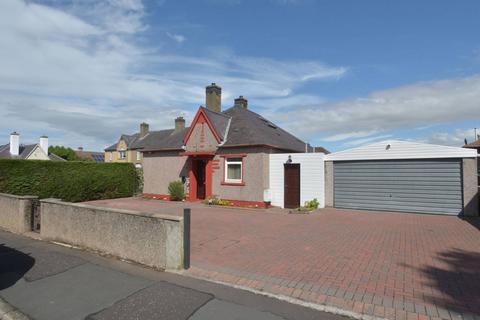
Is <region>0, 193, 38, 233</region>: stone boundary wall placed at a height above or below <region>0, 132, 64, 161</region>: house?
below

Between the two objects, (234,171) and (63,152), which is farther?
(63,152)

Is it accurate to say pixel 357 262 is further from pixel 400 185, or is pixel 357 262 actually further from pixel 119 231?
pixel 400 185

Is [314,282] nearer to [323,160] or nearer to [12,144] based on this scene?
[323,160]

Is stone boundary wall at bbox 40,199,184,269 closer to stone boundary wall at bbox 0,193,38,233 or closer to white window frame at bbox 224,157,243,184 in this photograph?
stone boundary wall at bbox 0,193,38,233

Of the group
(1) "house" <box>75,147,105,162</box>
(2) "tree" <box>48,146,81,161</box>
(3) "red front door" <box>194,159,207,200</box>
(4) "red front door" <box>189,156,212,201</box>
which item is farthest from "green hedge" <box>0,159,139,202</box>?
(1) "house" <box>75,147,105,162</box>

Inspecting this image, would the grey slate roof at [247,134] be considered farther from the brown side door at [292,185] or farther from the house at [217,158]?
the brown side door at [292,185]

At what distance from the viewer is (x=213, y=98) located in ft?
66.7

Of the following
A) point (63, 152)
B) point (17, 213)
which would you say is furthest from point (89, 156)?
point (17, 213)

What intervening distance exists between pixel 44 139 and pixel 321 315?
4395 cm

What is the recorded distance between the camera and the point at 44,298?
459 centimetres

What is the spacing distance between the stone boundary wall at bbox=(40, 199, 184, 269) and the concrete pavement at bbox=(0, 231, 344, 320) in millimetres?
296

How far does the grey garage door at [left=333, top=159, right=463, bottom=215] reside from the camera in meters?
12.3

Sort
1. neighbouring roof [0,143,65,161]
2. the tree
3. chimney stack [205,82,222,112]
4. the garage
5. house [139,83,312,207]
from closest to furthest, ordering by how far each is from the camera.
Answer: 1. the garage
2. house [139,83,312,207]
3. chimney stack [205,82,222,112]
4. neighbouring roof [0,143,65,161]
5. the tree

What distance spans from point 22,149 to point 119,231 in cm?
3912
